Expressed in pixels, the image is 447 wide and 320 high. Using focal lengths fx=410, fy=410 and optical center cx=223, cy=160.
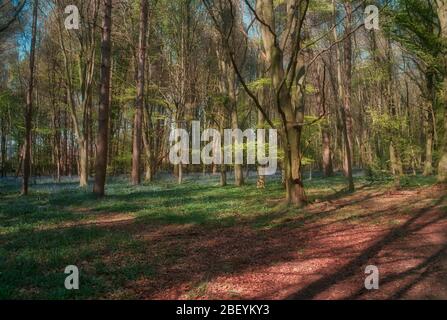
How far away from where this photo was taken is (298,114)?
1861 centimetres

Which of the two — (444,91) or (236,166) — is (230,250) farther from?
(236,166)

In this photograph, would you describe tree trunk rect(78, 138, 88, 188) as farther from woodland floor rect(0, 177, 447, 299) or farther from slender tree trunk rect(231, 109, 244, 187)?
woodland floor rect(0, 177, 447, 299)

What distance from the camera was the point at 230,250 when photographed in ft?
26.5

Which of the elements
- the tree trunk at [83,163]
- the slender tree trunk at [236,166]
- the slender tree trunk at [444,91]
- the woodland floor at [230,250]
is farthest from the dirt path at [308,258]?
the tree trunk at [83,163]

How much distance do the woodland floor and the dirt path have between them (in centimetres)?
2

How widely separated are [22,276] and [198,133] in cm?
3109

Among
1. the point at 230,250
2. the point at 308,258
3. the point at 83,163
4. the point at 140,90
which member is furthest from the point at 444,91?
the point at 83,163

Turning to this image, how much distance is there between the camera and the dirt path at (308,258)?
5504 mm

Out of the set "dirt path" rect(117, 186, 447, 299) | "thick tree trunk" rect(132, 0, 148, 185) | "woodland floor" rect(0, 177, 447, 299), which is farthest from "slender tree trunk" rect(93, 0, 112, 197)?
"dirt path" rect(117, 186, 447, 299)

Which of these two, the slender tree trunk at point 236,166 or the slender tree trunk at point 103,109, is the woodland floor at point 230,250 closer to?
the slender tree trunk at point 103,109

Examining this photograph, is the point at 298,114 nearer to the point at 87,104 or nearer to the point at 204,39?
the point at 87,104

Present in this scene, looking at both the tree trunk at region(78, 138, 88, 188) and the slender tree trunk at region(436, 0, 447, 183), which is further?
the tree trunk at region(78, 138, 88, 188)

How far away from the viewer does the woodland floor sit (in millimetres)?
5605

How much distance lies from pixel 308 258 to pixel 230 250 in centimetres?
162
